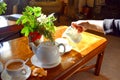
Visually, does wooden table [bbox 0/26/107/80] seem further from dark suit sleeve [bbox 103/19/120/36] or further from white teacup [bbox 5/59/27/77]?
dark suit sleeve [bbox 103/19/120/36]

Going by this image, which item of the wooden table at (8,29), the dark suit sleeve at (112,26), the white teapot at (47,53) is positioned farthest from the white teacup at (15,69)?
the wooden table at (8,29)

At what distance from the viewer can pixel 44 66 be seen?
46.7 inches

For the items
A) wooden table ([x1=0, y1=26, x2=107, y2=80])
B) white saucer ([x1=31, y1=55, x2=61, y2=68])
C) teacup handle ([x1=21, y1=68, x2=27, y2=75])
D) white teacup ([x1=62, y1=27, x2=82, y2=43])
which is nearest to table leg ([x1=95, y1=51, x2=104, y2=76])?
wooden table ([x1=0, y1=26, x2=107, y2=80])

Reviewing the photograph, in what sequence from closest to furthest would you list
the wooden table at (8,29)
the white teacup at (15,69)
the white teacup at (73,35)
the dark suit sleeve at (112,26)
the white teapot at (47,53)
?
the white teacup at (15,69) → the white teapot at (47,53) → the dark suit sleeve at (112,26) → the white teacup at (73,35) → the wooden table at (8,29)

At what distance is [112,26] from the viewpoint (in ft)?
4.08

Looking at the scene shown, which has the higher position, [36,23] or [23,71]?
[36,23]

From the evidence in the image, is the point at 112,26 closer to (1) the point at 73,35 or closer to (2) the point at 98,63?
(1) the point at 73,35

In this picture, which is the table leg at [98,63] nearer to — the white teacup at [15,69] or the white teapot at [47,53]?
the white teapot at [47,53]

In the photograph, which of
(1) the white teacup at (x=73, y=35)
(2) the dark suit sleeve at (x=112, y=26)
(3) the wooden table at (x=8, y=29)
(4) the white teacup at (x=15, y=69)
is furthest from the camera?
(3) the wooden table at (x=8, y=29)

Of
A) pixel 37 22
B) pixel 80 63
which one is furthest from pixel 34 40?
pixel 80 63

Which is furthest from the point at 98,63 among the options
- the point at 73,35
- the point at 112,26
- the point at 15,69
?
the point at 15,69

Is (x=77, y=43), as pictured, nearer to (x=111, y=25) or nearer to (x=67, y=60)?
(x=67, y=60)

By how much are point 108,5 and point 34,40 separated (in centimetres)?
296

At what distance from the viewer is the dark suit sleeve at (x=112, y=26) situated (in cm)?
122
